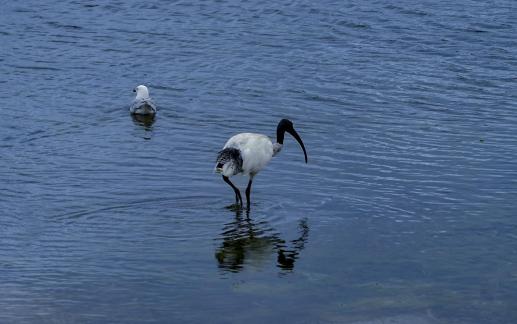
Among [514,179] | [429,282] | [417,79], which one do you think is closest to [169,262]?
[429,282]

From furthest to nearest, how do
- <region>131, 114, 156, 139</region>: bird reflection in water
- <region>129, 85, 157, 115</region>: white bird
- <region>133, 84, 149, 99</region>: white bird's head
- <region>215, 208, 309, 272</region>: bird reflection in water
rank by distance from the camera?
<region>133, 84, 149, 99</region>: white bird's head, <region>129, 85, 157, 115</region>: white bird, <region>131, 114, 156, 139</region>: bird reflection in water, <region>215, 208, 309, 272</region>: bird reflection in water

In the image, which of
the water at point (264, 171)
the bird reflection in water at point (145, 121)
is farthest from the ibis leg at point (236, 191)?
the bird reflection in water at point (145, 121)

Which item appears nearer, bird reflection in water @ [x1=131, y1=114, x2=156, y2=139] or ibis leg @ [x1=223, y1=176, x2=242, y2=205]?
ibis leg @ [x1=223, y1=176, x2=242, y2=205]

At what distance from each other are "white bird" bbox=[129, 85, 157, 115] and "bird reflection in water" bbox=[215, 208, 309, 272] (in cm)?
513

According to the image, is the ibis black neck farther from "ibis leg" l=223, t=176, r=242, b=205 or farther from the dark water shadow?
the dark water shadow

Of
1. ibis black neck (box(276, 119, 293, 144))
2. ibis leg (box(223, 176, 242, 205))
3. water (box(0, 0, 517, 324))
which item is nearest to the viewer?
water (box(0, 0, 517, 324))

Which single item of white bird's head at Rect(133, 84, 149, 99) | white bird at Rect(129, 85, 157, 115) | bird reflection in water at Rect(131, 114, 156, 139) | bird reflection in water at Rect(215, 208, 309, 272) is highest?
white bird's head at Rect(133, 84, 149, 99)

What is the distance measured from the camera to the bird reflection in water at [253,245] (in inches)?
422

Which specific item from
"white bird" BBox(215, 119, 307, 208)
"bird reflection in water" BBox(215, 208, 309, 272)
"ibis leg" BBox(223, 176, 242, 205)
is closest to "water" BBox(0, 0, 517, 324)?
"bird reflection in water" BBox(215, 208, 309, 272)

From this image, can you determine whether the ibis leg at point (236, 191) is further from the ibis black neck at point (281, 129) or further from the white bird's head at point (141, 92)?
the white bird's head at point (141, 92)

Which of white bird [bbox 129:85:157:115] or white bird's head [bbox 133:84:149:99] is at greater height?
white bird's head [bbox 133:84:149:99]

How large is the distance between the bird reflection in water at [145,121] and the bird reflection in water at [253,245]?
14.9ft

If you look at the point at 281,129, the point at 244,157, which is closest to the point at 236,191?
the point at 244,157

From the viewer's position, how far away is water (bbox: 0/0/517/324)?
980 centimetres
